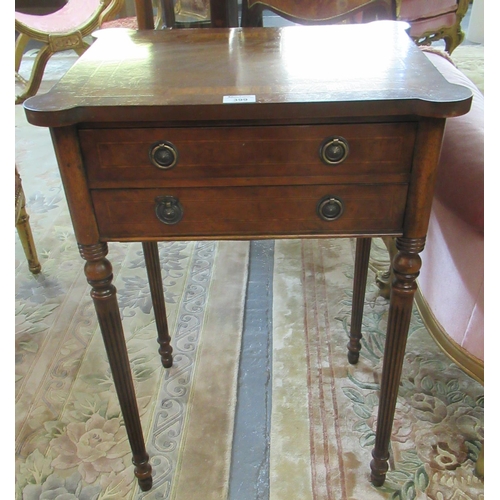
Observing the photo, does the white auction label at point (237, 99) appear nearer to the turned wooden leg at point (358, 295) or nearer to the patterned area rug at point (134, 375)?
the turned wooden leg at point (358, 295)

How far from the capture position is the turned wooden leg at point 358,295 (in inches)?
46.6

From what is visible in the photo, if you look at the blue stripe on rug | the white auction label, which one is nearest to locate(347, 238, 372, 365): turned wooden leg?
the blue stripe on rug

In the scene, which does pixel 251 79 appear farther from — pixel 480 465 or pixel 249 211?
pixel 480 465

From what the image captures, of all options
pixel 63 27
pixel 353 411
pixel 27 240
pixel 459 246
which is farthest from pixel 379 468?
pixel 63 27

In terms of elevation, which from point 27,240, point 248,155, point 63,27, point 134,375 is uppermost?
point 248,155

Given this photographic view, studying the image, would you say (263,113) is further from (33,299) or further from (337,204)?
(33,299)

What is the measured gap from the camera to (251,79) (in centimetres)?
78

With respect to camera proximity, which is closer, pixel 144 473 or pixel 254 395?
pixel 144 473

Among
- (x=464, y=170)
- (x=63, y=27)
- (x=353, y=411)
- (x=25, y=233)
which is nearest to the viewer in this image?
(x=464, y=170)

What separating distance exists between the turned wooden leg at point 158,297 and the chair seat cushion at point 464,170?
628 millimetres

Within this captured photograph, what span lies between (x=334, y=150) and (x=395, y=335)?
360mm

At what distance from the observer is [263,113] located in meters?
0.68

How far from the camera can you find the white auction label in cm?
69

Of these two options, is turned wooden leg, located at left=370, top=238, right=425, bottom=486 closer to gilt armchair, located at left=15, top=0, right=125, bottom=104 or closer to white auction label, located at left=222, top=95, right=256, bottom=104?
white auction label, located at left=222, top=95, right=256, bottom=104
